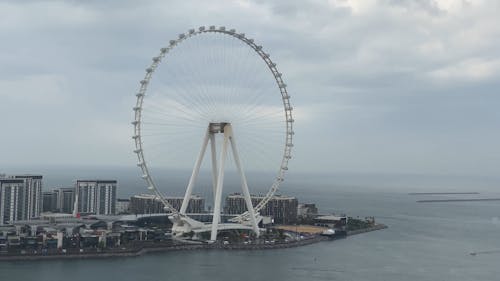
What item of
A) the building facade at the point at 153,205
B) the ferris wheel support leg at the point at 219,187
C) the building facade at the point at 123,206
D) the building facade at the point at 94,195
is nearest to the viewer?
the ferris wheel support leg at the point at 219,187

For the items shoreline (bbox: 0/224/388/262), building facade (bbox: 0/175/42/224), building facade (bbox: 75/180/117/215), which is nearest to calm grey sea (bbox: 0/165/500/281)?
shoreline (bbox: 0/224/388/262)

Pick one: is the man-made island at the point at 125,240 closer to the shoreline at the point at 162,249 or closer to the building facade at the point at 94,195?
the shoreline at the point at 162,249

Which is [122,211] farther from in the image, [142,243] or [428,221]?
[428,221]

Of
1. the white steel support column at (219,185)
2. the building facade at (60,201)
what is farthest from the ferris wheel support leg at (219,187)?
the building facade at (60,201)

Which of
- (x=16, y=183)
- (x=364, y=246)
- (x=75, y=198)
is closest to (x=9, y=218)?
(x=16, y=183)

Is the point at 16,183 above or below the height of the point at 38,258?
above
